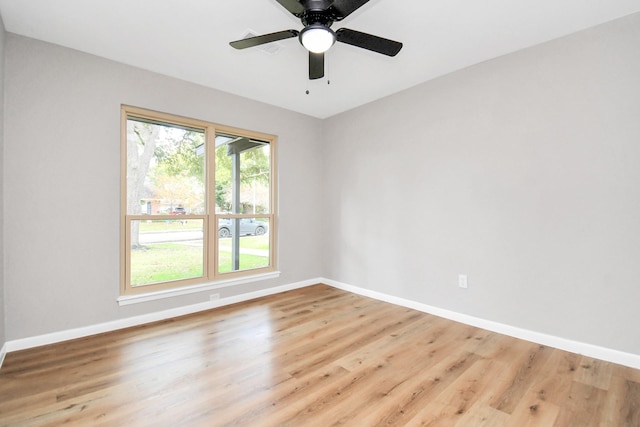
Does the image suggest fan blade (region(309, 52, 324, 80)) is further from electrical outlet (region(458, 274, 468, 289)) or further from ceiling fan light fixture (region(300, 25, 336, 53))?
electrical outlet (region(458, 274, 468, 289))

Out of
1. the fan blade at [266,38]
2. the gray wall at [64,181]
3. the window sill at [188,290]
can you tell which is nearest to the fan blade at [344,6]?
the fan blade at [266,38]

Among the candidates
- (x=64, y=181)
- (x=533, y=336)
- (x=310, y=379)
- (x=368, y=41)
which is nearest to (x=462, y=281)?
(x=533, y=336)

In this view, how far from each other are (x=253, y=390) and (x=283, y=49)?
110 inches

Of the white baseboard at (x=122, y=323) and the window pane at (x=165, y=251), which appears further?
the window pane at (x=165, y=251)

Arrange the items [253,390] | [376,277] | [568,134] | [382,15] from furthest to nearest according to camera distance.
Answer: [376,277] < [568,134] < [382,15] < [253,390]

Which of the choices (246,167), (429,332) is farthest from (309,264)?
(429,332)

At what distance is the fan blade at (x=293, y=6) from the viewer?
5.48 ft

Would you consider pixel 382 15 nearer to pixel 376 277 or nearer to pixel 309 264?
pixel 376 277

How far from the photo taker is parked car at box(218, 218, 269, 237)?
369 centimetres

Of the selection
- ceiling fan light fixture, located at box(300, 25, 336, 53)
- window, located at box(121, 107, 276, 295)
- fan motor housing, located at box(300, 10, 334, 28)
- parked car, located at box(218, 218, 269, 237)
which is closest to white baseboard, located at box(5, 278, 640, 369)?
window, located at box(121, 107, 276, 295)

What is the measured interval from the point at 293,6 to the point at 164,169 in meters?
2.34

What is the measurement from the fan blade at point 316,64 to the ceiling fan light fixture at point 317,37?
0.21 metres

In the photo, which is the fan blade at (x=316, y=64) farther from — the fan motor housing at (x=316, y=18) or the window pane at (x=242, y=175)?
the window pane at (x=242, y=175)

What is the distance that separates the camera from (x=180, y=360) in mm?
2262
